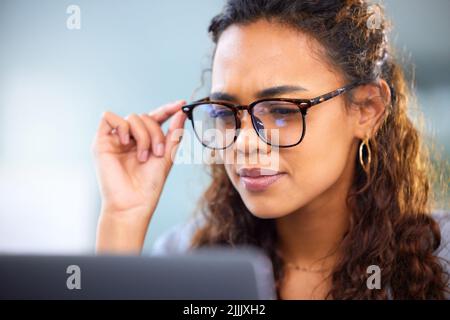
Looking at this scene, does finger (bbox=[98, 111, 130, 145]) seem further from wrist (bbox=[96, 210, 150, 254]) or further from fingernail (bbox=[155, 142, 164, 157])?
wrist (bbox=[96, 210, 150, 254])

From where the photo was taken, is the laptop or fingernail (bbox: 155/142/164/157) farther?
fingernail (bbox: 155/142/164/157)

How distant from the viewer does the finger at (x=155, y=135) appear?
1229 millimetres

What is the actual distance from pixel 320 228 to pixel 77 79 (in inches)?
28.0

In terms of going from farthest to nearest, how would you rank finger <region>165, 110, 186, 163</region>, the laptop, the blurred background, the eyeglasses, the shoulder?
the shoulder
finger <region>165, 110, 186, 163</region>
the blurred background
the eyeglasses
the laptop

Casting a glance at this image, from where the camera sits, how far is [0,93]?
46.3 inches

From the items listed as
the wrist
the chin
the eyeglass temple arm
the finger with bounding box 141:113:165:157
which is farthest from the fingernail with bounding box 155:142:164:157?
the eyeglass temple arm

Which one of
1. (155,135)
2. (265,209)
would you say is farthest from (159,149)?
(265,209)

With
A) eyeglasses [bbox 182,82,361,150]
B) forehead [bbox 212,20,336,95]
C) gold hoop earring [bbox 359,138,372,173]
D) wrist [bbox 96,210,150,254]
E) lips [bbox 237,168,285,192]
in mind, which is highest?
forehead [bbox 212,20,336,95]

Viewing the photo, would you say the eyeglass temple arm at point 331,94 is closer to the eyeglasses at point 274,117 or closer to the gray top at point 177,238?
the eyeglasses at point 274,117

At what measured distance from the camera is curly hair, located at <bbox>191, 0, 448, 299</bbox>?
1.08m

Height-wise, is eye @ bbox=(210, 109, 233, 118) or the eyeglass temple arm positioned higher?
the eyeglass temple arm

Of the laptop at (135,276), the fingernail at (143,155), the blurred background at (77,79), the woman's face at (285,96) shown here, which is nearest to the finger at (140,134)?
the fingernail at (143,155)

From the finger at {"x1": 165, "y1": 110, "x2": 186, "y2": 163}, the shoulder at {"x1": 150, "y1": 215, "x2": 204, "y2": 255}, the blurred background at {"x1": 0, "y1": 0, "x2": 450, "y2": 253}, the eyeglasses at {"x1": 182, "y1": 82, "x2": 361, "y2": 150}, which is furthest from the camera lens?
the shoulder at {"x1": 150, "y1": 215, "x2": 204, "y2": 255}
